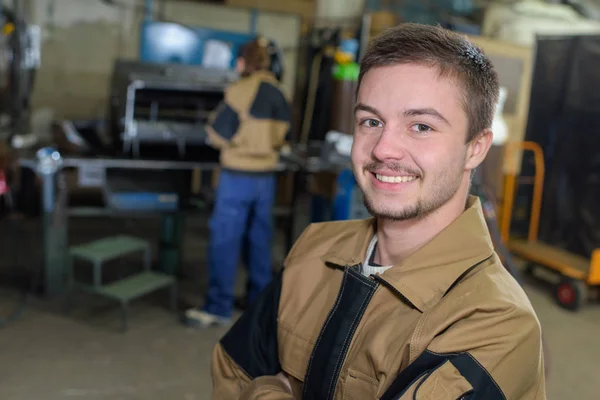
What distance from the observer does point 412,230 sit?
3.41 feet

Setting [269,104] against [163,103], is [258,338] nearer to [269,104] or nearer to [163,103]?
[269,104]

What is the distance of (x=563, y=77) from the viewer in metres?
4.30

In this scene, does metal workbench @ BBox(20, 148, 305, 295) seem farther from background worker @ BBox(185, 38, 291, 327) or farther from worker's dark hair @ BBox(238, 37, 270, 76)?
worker's dark hair @ BBox(238, 37, 270, 76)

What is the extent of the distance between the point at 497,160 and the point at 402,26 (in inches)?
137

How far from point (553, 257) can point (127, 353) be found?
284 centimetres

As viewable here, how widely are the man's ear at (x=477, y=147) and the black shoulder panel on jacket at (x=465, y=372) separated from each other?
0.34 metres

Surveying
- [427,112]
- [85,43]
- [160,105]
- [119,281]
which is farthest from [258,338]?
[85,43]

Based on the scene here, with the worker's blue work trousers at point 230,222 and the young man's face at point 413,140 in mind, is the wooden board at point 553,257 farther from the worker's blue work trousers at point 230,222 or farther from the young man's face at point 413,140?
the young man's face at point 413,140

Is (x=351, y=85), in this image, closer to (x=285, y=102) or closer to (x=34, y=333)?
(x=285, y=102)

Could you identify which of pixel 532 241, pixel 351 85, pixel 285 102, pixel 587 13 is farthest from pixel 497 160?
pixel 587 13

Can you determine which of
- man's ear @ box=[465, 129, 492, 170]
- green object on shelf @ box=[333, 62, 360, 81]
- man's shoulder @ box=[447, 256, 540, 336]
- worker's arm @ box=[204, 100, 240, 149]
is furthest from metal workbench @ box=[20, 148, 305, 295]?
man's shoulder @ box=[447, 256, 540, 336]

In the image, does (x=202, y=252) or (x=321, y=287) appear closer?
(x=321, y=287)

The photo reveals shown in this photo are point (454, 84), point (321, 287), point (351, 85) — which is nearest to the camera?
point (454, 84)

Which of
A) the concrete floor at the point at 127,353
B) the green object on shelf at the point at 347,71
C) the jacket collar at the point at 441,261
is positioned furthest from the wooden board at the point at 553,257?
Answer: the jacket collar at the point at 441,261
